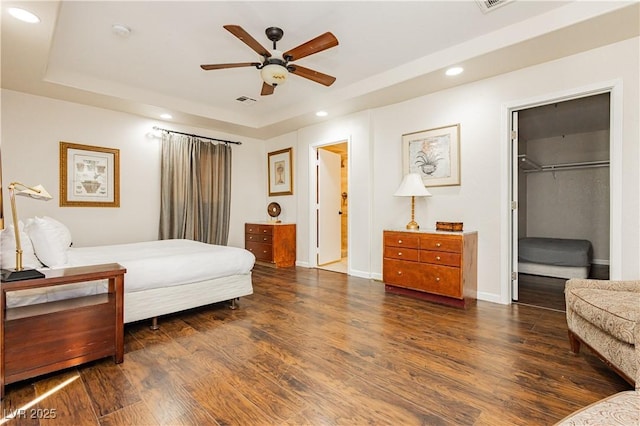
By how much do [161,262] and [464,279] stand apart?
2973 millimetres

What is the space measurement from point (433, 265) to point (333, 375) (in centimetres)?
193

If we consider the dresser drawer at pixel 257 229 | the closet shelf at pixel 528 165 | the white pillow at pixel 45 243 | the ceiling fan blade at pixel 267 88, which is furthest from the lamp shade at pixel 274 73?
the closet shelf at pixel 528 165

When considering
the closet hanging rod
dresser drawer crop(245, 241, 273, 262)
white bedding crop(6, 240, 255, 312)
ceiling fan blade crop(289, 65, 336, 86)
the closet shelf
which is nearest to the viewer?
white bedding crop(6, 240, 255, 312)

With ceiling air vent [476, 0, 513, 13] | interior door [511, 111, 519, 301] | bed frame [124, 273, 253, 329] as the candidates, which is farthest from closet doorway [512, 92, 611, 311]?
bed frame [124, 273, 253, 329]

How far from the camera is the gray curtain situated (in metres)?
4.79

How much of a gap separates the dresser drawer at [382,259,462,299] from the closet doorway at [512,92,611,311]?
4.02ft

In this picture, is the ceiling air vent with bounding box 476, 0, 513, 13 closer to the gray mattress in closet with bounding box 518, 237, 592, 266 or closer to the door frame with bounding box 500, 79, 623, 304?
the door frame with bounding box 500, 79, 623, 304

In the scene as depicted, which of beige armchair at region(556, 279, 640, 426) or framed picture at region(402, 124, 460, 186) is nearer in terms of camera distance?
beige armchair at region(556, 279, 640, 426)

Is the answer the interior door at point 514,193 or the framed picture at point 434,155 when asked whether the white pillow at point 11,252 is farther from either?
the interior door at point 514,193

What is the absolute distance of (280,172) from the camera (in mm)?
5969

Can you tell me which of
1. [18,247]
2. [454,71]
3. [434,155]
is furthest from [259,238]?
[454,71]

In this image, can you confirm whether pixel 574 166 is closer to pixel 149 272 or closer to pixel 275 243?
pixel 275 243

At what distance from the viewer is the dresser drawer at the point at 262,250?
5.42m

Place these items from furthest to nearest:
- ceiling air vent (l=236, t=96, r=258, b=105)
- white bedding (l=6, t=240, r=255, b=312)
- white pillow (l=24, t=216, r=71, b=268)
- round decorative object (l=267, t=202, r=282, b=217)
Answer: round decorative object (l=267, t=202, r=282, b=217), ceiling air vent (l=236, t=96, r=258, b=105), white pillow (l=24, t=216, r=71, b=268), white bedding (l=6, t=240, r=255, b=312)
